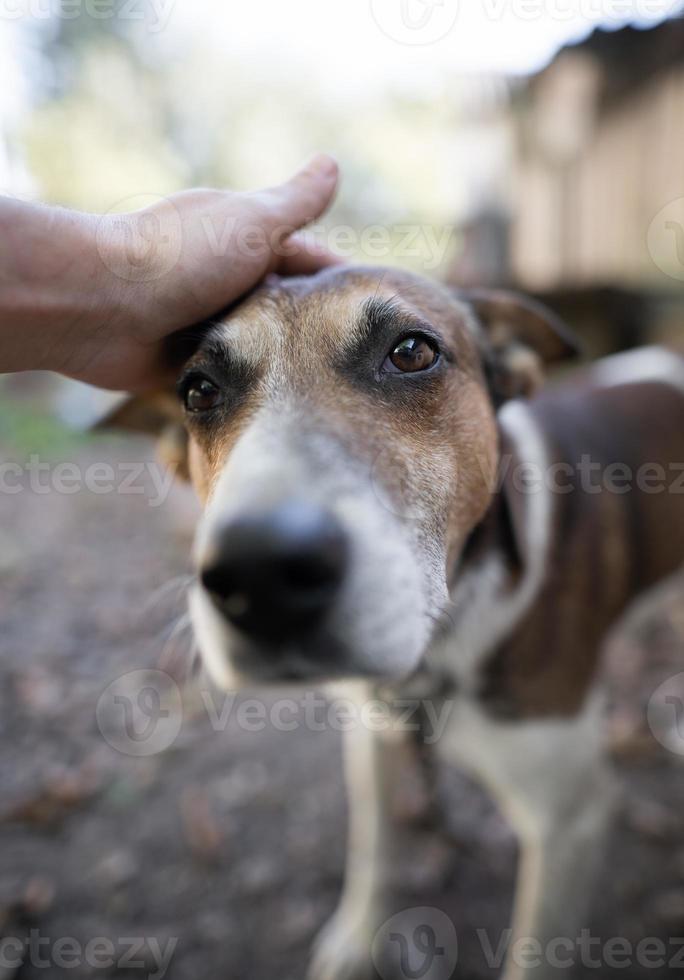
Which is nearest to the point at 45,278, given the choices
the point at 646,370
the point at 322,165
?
the point at 322,165

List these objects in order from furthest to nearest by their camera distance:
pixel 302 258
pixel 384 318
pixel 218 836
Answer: pixel 218 836 → pixel 302 258 → pixel 384 318

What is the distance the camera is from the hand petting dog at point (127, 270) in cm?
161

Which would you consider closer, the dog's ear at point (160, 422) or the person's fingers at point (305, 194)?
the person's fingers at point (305, 194)

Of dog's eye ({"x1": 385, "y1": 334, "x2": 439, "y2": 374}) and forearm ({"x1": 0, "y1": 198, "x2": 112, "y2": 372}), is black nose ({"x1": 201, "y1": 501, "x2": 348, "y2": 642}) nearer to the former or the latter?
dog's eye ({"x1": 385, "y1": 334, "x2": 439, "y2": 374})

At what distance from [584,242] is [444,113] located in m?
2.78

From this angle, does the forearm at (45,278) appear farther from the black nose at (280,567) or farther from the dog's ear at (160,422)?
the black nose at (280,567)

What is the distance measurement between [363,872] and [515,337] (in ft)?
8.05

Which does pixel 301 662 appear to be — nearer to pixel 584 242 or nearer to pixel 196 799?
pixel 196 799

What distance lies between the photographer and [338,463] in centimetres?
128

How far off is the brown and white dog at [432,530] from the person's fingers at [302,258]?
16cm

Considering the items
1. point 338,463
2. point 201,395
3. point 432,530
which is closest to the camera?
point 338,463

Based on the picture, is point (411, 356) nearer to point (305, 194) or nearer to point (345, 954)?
point (305, 194)

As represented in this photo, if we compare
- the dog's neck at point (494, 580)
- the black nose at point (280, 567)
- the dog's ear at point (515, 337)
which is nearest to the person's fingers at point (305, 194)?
the dog's ear at point (515, 337)

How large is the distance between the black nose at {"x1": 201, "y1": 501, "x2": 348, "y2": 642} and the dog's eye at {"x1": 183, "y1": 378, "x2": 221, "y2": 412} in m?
0.79
